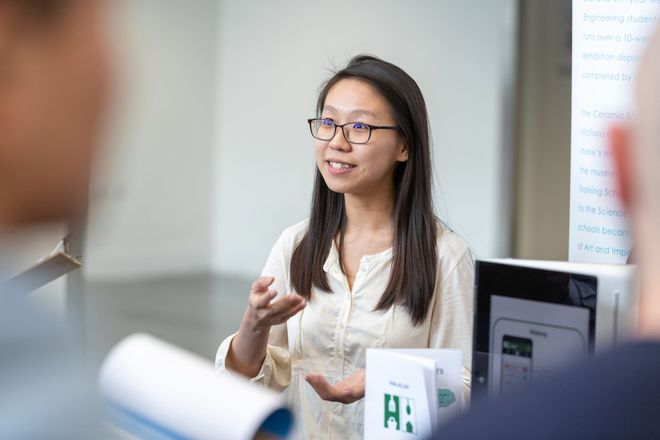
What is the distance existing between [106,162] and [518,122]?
23.3 feet

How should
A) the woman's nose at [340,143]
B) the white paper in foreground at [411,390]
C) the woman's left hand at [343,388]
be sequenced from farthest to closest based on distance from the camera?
1. the woman's nose at [340,143]
2. the woman's left hand at [343,388]
3. the white paper in foreground at [411,390]

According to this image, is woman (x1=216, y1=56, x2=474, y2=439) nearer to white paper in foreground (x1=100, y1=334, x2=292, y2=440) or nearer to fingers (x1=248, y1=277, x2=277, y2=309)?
fingers (x1=248, y1=277, x2=277, y2=309)

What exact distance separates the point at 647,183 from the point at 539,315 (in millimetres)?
1096

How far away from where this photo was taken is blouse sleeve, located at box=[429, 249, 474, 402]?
103 inches

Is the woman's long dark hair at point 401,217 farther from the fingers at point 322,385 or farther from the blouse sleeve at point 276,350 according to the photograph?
the fingers at point 322,385

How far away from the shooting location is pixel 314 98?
28.1ft

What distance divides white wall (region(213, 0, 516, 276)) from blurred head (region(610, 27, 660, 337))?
213 inches

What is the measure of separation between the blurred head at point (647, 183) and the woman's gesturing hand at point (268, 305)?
58.2 inches

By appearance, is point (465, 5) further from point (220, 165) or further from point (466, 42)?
point (220, 165)

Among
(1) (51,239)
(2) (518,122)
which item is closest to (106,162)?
Answer: (1) (51,239)

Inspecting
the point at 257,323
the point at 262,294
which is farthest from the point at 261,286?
the point at 257,323

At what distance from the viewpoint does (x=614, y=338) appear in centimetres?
161

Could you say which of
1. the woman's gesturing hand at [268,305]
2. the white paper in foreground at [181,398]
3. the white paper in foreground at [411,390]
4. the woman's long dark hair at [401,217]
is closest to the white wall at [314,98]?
the woman's long dark hair at [401,217]

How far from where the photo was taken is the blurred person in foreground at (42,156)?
0.56m
